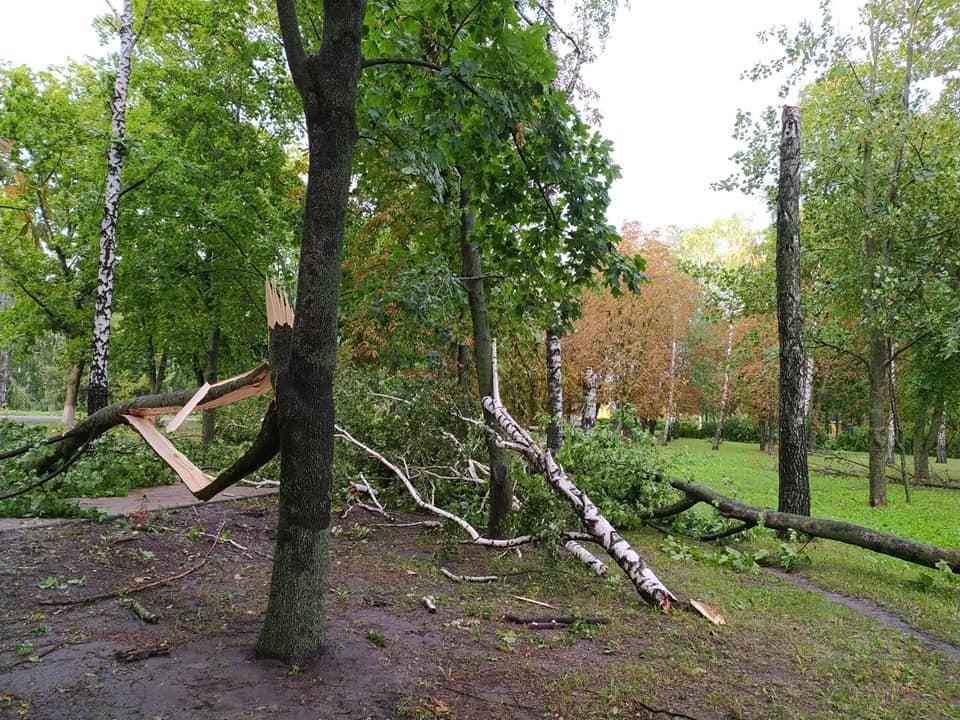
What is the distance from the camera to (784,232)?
8680mm

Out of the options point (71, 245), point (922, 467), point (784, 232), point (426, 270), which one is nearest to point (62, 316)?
point (71, 245)

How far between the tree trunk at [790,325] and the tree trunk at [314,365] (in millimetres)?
7196

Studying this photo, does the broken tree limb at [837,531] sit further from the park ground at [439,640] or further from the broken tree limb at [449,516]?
the broken tree limb at [449,516]

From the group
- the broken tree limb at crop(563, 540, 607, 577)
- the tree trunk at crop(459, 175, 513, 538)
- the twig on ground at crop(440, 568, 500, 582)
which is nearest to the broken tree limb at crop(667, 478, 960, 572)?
the broken tree limb at crop(563, 540, 607, 577)

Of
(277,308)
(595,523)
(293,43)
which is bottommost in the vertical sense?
(595,523)

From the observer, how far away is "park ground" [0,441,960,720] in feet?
9.71

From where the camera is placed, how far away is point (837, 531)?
6.54 meters

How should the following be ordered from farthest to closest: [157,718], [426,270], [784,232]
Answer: [784,232], [426,270], [157,718]

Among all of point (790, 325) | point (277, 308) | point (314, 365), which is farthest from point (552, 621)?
point (790, 325)

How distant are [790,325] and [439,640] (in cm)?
705

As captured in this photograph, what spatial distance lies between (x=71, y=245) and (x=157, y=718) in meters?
17.0

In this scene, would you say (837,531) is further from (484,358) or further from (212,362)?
(212,362)

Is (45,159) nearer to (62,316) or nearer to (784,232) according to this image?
(62,316)

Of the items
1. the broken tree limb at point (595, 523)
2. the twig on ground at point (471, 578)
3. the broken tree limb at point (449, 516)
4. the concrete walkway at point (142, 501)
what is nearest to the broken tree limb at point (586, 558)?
the broken tree limb at point (595, 523)
